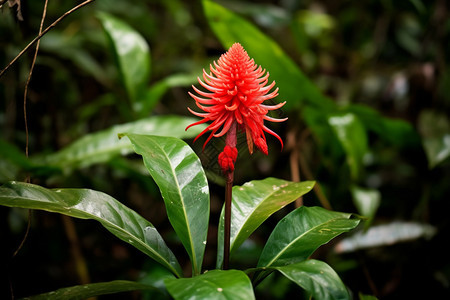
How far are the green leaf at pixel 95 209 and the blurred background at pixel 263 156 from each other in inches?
14.8

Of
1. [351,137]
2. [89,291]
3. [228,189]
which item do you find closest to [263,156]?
[351,137]

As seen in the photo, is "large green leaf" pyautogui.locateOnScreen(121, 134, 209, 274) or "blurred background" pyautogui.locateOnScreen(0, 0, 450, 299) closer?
"large green leaf" pyautogui.locateOnScreen(121, 134, 209, 274)

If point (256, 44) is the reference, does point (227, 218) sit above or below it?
below

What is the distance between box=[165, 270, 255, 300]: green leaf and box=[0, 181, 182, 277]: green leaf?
0.20m

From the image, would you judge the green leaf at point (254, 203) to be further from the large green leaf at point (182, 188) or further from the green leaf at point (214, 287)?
the green leaf at point (214, 287)

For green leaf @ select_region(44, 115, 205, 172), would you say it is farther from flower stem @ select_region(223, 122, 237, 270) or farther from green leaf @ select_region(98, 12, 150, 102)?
flower stem @ select_region(223, 122, 237, 270)

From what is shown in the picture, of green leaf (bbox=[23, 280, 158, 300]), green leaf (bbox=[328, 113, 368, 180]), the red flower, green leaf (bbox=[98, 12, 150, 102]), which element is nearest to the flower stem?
the red flower

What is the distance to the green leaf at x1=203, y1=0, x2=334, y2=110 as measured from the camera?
1774 millimetres

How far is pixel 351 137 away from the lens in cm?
172

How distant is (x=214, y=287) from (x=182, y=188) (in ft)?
1.21

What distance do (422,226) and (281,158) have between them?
916 millimetres

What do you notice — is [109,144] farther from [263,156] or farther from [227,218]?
[263,156]

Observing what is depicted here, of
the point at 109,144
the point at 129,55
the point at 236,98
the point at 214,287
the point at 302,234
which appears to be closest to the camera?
the point at 214,287

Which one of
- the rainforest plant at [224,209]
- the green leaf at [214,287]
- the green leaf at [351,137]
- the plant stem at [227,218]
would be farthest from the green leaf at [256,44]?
the green leaf at [214,287]
